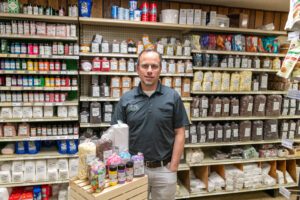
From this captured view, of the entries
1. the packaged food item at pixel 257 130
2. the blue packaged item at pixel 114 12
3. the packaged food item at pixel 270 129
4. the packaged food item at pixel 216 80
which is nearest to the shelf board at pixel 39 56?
the blue packaged item at pixel 114 12

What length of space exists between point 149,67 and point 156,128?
532 millimetres

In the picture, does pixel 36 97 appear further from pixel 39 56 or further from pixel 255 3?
pixel 255 3

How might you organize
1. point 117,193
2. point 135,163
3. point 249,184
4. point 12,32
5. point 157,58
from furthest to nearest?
point 249,184 < point 12,32 < point 157,58 < point 135,163 < point 117,193

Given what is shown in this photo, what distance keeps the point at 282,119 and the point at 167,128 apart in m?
2.68

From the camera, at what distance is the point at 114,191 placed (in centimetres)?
142

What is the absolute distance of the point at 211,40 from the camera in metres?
3.55

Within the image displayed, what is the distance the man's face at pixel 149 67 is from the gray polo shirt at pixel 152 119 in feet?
0.56

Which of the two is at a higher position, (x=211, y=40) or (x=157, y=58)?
(x=211, y=40)

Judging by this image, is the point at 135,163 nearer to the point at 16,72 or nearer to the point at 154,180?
the point at 154,180

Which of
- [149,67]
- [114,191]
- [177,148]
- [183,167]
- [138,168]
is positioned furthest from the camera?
[183,167]

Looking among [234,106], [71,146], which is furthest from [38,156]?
[234,106]

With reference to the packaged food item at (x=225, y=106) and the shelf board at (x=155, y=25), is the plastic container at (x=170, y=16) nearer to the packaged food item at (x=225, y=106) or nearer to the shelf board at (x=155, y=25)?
the shelf board at (x=155, y=25)

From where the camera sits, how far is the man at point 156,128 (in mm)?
2141

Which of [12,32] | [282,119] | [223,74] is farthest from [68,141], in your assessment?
[282,119]
